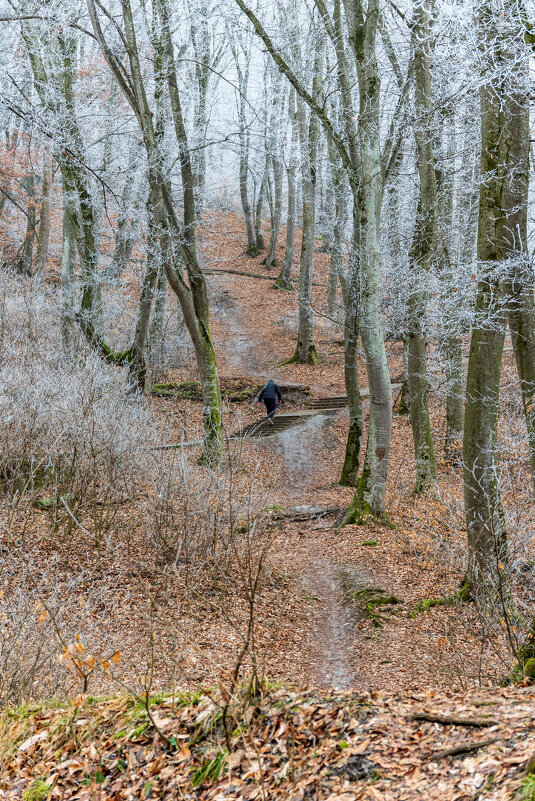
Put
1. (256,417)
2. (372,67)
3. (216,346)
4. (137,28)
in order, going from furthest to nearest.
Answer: (216,346)
(256,417)
(137,28)
(372,67)

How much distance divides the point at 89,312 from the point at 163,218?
292 centimetres

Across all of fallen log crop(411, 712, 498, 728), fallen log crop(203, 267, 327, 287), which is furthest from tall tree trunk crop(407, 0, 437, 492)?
fallen log crop(203, 267, 327, 287)

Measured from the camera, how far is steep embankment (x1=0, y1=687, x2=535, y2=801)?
114 inches

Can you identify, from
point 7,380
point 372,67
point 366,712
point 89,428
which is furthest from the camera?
point 372,67

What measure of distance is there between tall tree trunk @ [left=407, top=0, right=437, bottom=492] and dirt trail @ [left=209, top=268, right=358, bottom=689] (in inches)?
96.6

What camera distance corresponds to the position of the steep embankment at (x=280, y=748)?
114 inches

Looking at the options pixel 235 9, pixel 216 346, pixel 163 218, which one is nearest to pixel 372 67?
pixel 235 9

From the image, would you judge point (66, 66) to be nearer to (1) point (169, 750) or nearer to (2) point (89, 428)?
(2) point (89, 428)

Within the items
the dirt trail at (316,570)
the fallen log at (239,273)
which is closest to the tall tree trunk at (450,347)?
the dirt trail at (316,570)

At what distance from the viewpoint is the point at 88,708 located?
385 centimetres

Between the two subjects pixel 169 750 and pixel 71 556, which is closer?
pixel 169 750

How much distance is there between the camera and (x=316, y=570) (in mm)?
8977

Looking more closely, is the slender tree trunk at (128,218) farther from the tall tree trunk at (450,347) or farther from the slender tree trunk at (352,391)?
the tall tree trunk at (450,347)

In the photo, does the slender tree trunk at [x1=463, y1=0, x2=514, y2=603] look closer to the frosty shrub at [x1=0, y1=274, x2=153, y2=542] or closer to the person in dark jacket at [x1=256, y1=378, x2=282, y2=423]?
the frosty shrub at [x1=0, y1=274, x2=153, y2=542]
